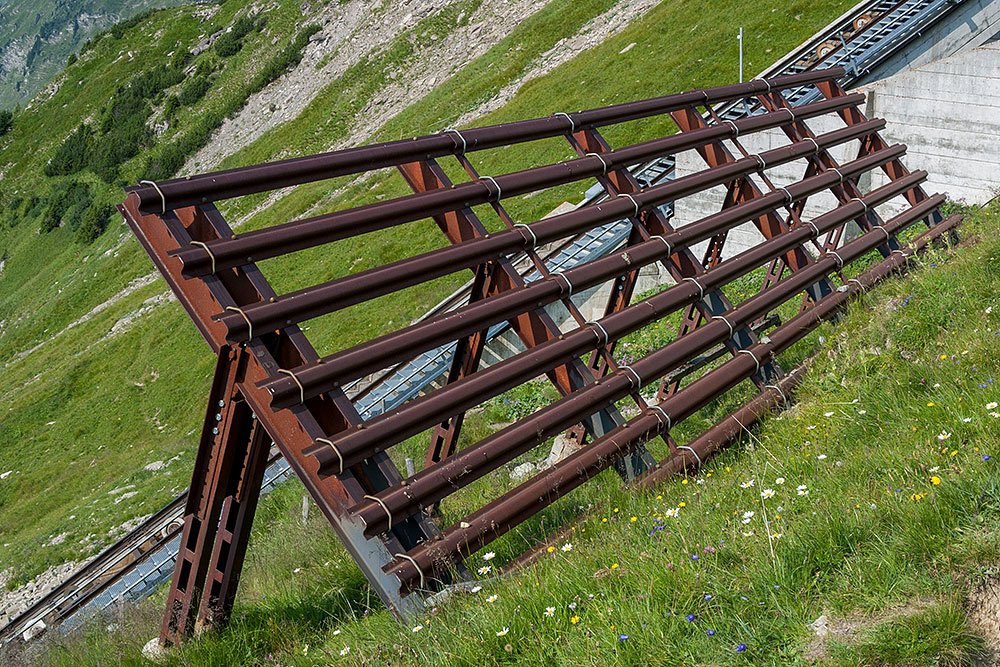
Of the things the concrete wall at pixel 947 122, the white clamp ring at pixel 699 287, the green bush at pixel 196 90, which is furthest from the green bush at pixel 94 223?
the white clamp ring at pixel 699 287

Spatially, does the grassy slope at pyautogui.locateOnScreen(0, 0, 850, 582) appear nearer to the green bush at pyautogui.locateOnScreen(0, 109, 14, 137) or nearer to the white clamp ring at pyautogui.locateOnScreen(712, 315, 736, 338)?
the white clamp ring at pyautogui.locateOnScreen(712, 315, 736, 338)

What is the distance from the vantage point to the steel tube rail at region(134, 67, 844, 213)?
14.0 feet

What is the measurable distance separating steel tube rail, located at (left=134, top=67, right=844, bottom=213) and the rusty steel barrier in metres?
0.01

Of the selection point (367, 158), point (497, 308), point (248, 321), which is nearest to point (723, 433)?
point (497, 308)

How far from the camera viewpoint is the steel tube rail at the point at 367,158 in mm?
4281

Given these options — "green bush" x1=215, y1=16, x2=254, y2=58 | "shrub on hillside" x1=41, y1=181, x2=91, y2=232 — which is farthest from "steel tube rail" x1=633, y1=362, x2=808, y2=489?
"green bush" x1=215, y1=16, x2=254, y2=58

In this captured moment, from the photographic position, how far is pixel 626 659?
2.95 m

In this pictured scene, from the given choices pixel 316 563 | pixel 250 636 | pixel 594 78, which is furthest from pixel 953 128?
pixel 594 78

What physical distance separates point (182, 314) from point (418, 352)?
3976 centimetres

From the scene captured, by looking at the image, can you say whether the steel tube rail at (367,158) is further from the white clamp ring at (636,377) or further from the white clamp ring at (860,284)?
the white clamp ring at (860,284)

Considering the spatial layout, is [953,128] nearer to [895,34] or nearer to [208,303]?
[895,34]

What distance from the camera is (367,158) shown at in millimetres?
5098

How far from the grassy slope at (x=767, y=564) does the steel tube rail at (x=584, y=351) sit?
753 millimetres

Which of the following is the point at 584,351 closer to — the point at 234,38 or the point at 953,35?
the point at 953,35
